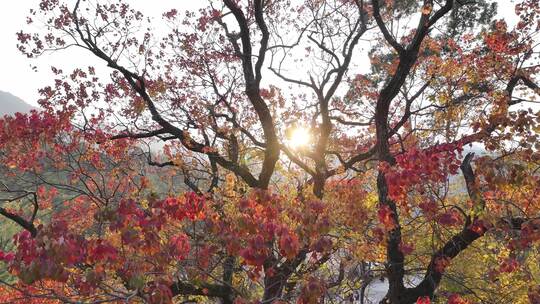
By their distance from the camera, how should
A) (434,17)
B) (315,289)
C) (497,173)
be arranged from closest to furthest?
1. (315,289)
2. (497,173)
3. (434,17)

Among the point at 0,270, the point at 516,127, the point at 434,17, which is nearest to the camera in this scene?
the point at 516,127

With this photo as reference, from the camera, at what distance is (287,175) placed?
50.7ft

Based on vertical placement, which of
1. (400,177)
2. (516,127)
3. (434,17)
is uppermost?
(434,17)

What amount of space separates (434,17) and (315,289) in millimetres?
5357

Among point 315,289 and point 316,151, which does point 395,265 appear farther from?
point 316,151

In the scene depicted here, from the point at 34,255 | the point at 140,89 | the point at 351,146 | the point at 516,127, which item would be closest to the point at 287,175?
the point at 351,146

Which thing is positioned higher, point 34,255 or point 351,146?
point 351,146

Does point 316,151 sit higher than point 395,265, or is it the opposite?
point 316,151

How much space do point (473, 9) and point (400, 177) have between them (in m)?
10.6

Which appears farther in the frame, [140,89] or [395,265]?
[140,89]

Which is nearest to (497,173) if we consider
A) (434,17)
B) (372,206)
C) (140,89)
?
(434,17)

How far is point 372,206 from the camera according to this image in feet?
38.4

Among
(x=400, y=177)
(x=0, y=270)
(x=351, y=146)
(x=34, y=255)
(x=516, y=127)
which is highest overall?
(x=351, y=146)

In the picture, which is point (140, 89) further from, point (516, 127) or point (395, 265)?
point (516, 127)
